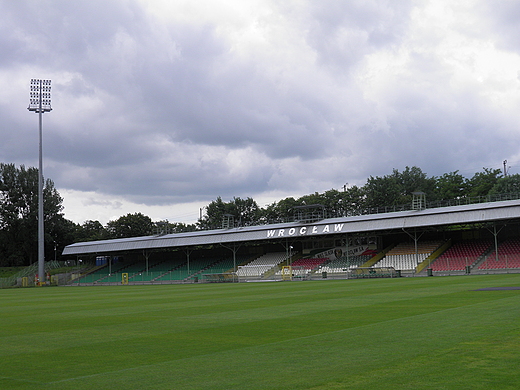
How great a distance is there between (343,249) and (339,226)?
8.94 meters

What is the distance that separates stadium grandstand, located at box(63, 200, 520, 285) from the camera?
51938 millimetres

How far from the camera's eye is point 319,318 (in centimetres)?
1562

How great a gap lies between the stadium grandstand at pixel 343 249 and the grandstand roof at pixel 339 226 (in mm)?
88

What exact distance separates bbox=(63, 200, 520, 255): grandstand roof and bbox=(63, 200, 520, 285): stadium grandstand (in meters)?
0.09

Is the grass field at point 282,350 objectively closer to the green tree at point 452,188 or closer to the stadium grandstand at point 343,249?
the stadium grandstand at point 343,249

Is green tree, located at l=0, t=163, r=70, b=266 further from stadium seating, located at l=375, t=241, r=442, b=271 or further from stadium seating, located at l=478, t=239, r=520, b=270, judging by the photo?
stadium seating, located at l=478, t=239, r=520, b=270

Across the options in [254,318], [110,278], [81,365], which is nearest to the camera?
[81,365]

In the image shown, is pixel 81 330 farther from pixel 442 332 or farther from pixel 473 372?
pixel 473 372

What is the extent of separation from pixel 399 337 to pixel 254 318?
20.9 feet

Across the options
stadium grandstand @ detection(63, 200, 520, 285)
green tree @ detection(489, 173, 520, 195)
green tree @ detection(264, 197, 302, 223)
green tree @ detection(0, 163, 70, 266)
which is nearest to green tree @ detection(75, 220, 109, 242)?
green tree @ detection(0, 163, 70, 266)

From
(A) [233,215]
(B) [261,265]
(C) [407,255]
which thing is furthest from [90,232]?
(C) [407,255]

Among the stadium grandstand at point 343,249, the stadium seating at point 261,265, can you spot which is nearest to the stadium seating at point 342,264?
the stadium grandstand at point 343,249

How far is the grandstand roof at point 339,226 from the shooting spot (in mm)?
50869

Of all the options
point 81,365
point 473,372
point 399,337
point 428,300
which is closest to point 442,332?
point 399,337
